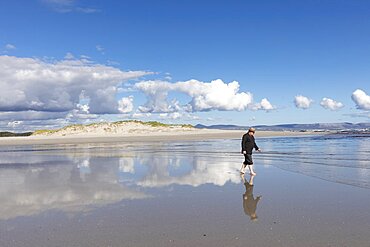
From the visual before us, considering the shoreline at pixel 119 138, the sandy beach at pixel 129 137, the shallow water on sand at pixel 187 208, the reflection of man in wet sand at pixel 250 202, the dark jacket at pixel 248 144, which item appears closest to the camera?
the shallow water on sand at pixel 187 208

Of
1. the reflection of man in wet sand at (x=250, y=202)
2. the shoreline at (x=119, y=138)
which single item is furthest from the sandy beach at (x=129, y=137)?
the reflection of man in wet sand at (x=250, y=202)

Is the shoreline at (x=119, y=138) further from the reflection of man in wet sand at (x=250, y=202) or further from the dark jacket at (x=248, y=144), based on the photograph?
the reflection of man in wet sand at (x=250, y=202)

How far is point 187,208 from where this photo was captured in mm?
9500

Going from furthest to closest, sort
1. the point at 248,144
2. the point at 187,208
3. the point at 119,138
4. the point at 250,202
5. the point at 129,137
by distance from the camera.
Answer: the point at 129,137 → the point at 119,138 → the point at 248,144 → the point at 250,202 → the point at 187,208

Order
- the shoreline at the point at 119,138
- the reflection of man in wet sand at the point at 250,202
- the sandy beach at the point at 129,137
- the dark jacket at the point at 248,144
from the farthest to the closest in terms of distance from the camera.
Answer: the sandy beach at the point at 129,137, the shoreline at the point at 119,138, the dark jacket at the point at 248,144, the reflection of man in wet sand at the point at 250,202

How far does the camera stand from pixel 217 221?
8.22 m

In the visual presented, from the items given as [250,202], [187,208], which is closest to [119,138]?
[250,202]

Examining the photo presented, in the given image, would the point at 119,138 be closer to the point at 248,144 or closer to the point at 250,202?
the point at 248,144

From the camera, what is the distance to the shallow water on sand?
7.13 metres

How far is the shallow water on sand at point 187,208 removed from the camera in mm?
7133

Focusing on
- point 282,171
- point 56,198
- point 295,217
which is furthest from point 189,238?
point 282,171

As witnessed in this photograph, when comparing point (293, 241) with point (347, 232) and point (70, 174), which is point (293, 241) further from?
point (70, 174)

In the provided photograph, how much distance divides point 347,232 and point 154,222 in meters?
4.01

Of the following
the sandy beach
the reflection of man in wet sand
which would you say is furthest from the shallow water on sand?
the sandy beach
